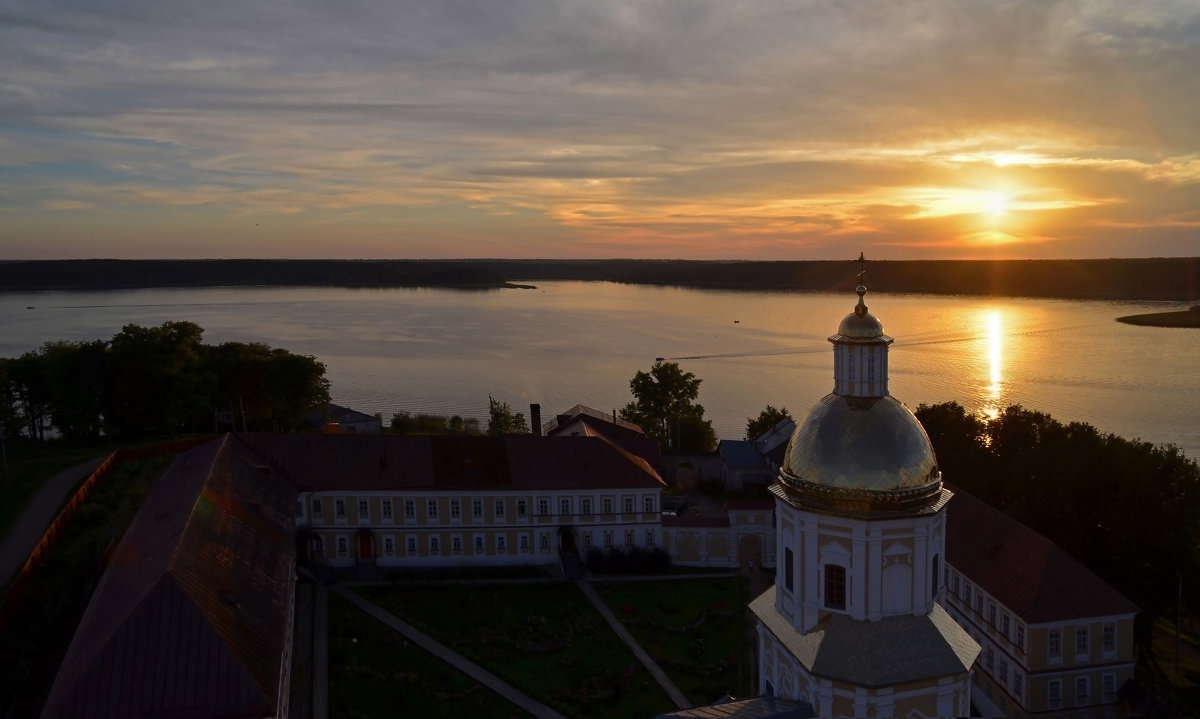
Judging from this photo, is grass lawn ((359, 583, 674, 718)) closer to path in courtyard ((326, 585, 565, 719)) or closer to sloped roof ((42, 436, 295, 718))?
path in courtyard ((326, 585, 565, 719))

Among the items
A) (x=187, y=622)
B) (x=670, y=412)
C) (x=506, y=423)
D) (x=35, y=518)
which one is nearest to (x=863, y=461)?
(x=187, y=622)

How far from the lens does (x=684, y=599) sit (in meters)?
29.3

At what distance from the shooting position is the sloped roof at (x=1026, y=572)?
21594 millimetres

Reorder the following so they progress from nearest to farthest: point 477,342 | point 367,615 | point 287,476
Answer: point 367,615
point 287,476
point 477,342

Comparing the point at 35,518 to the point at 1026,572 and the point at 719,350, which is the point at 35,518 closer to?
the point at 1026,572

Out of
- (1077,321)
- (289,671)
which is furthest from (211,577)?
(1077,321)

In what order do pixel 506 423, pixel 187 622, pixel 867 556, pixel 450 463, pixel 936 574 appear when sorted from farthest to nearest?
pixel 506 423 → pixel 450 463 → pixel 187 622 → pixel 936 574 → pixel 867 556

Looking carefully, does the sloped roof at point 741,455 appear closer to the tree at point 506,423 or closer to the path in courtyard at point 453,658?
the tree at point 506,423

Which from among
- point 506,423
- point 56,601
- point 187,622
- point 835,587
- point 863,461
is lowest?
point 56,601

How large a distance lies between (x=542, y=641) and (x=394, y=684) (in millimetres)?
4782

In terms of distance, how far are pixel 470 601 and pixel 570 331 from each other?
273 feet

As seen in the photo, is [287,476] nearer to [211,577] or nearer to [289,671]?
[289,671]

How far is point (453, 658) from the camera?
24.3 meters

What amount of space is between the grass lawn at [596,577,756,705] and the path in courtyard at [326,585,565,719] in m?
4.11
